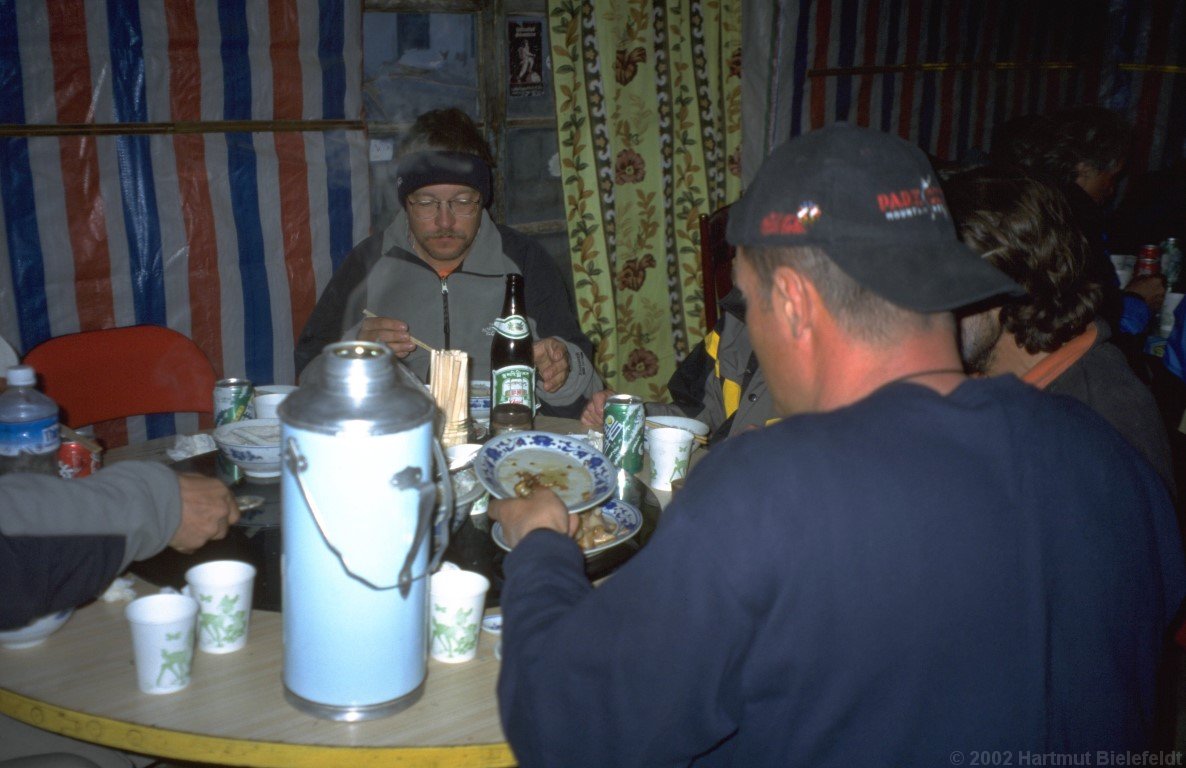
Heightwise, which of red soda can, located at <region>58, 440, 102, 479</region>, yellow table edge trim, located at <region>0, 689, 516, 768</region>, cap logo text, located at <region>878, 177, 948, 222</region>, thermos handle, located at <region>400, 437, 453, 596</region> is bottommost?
yellow table edge trim, located at <region>0, 689, 516, 768</region>

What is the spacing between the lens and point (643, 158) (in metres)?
4.52

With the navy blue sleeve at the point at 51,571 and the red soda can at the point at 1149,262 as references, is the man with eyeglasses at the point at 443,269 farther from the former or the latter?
the red soda can at the point at 1149,262

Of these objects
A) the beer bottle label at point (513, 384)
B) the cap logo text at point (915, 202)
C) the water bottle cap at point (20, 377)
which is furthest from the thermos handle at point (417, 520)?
the beer bottle label at point (513, 384)

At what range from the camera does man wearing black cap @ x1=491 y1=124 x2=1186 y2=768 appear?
927 millimetres

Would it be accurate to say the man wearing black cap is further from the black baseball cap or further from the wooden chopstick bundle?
the wooden chopstick bundle

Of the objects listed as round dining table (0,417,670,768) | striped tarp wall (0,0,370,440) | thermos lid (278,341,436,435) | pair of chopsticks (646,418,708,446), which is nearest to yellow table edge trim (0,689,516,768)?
round dining table (0,417,670,768)

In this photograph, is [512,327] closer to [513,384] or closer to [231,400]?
[513,384]

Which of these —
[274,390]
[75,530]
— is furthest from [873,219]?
[274,390]

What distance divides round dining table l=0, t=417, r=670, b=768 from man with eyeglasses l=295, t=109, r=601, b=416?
5.42 ft

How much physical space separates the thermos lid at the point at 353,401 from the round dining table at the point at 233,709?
0.42 m

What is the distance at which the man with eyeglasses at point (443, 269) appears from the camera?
3.03 m

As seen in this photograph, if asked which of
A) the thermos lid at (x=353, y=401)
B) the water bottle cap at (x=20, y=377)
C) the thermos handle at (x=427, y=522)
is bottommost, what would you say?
the thermos handle at (x=427, y=522)

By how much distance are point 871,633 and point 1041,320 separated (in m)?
1.11

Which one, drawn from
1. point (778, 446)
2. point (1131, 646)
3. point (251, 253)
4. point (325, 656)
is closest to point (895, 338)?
point (778, 446)
